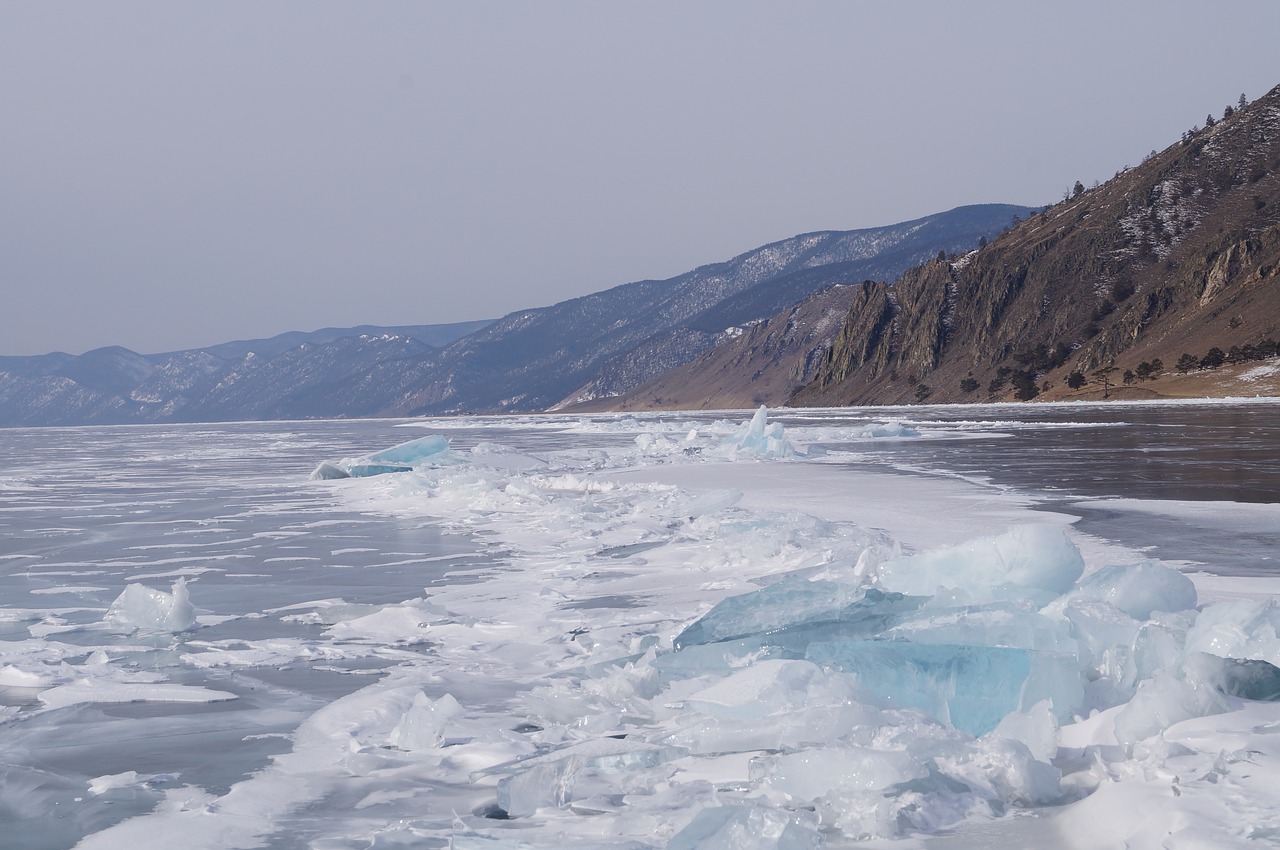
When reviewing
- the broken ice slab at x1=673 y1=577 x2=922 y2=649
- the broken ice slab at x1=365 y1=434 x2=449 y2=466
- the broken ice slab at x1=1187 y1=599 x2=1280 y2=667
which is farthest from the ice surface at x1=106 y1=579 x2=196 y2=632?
the broken ice slab at x1=365 y1=434 x2=449 y2=466

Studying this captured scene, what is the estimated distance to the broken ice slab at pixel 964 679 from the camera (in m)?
5.59

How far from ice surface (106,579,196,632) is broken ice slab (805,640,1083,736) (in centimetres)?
570

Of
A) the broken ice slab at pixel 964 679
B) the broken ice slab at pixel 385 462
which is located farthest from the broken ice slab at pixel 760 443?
the broken ice slab at pixel 964 679

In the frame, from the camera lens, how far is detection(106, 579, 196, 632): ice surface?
8.84 meters

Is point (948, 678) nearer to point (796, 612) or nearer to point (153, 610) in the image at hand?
point (796, 612)

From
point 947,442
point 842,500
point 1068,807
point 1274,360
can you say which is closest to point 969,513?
point 842,500

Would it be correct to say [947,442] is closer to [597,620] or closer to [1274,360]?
[597,620]

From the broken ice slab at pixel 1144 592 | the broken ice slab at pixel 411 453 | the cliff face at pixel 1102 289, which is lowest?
the broken ice slab at pixel 1144 592

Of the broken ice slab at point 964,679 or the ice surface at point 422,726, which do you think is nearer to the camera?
the broken ice slab at point 964,679

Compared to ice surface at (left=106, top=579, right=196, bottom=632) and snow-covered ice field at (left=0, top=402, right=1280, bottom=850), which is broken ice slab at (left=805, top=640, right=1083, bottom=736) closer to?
snow-covered ice field at (left=0, top=402, right=1280, bottom=850)

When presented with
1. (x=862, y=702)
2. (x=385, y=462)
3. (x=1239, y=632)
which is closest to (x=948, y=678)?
(x=862, y=702)

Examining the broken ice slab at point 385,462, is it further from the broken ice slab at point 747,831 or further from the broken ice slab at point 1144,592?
the broken ice slab at point 747,831

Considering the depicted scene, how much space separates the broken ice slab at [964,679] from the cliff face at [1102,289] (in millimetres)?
97662

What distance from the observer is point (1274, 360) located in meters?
81.3
